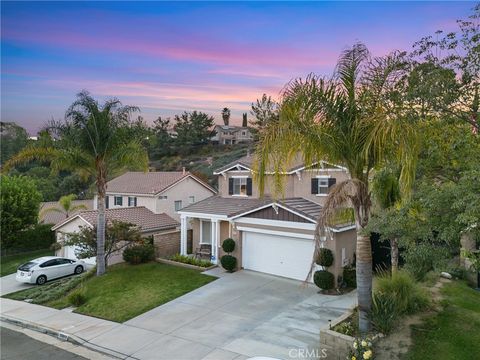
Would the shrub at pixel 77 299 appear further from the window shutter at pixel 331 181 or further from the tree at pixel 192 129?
the tree at pixel 192 129

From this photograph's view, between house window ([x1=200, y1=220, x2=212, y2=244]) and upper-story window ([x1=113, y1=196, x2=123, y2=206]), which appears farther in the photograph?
upper-story window ([x1=113, y1=196, x2=123, y2=206])

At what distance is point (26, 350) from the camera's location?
40.2ft

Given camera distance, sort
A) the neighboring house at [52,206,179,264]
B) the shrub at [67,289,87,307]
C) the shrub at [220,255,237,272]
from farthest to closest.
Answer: the neighboring house at [52,206,179,264], the shrub at [220,255,237,272], the shrub at [67,289,87,307]

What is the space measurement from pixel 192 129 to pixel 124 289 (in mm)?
66428

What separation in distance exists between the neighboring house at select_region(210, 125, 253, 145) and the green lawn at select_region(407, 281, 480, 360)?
79064mm

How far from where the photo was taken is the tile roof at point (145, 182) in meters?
31.0

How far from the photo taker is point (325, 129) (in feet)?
31.5

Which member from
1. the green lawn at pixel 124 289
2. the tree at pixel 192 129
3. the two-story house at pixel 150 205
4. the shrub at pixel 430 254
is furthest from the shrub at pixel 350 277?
the tree at pixel 192 129

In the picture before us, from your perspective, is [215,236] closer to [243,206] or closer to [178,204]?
[243,206]

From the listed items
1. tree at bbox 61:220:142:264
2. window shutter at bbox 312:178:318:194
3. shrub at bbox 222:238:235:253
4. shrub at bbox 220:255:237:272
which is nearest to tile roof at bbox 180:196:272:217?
shrub at bbox 222:238:235:253

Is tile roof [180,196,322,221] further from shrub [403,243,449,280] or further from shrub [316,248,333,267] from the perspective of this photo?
shrub [403,243,449,280]

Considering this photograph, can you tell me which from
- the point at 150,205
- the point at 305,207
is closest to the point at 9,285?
the point at 150,205

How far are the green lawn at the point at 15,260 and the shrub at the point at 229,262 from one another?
50.5 ft

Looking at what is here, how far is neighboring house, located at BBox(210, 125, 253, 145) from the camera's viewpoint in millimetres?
91062
